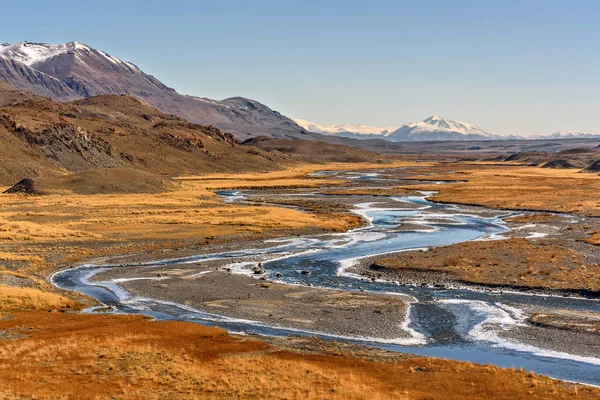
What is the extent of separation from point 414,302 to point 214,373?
18638 millimetres

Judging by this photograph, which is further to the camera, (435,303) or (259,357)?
(435,303)

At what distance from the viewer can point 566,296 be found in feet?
147

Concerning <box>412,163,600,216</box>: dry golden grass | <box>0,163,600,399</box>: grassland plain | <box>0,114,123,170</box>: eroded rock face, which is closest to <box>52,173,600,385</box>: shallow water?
<box>0,163,600,399</box>: grassland plain

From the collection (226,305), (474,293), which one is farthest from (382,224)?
(226,305)

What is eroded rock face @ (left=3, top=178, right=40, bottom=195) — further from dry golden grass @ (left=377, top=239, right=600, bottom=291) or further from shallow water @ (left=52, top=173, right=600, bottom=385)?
dry golden grass @ (left=377, top=239, right=600, bottom=291)

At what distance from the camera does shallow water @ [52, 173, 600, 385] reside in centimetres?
3262

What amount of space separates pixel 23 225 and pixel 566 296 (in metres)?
56.6

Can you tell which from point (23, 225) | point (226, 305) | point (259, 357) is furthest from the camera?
point (23, 225)

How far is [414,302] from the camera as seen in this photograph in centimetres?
4338

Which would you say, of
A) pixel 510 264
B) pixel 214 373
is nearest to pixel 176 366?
pixel 214 373

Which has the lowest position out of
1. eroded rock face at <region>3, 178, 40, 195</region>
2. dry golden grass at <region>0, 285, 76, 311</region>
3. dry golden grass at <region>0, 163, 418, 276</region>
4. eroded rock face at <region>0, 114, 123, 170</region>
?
dry golden grass at <region>0, 285, 76, 311</region>

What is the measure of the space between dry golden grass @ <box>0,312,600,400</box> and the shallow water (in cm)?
357

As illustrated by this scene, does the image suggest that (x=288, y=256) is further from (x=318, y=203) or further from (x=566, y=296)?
(x=318, y=203)

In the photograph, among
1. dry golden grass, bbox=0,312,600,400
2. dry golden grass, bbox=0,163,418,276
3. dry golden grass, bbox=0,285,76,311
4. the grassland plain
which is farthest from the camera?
dry golden grass, bbox=0,163,418,276
